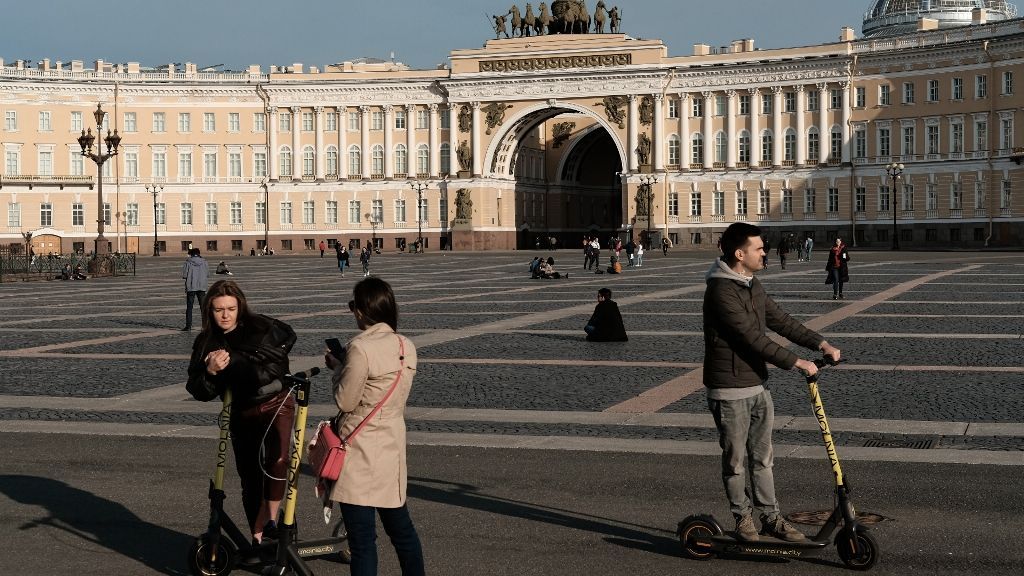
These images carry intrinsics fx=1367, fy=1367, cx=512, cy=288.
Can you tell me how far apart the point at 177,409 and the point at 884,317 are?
1580 cm

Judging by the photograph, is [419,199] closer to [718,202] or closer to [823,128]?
[718,202]

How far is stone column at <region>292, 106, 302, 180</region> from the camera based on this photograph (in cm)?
10103

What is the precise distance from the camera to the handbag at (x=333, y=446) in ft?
21.6

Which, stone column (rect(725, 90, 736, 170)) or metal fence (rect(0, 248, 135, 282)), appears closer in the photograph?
metal fence (rect(0, 248, 135, 282))

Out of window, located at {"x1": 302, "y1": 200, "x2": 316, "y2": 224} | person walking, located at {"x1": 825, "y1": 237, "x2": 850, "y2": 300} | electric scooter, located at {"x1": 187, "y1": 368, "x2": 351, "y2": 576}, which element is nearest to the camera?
electric scooter, located at {"x1": 187, "y1": 368, "x2": 351, "y2": 576}

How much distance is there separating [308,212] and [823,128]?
37712 mm

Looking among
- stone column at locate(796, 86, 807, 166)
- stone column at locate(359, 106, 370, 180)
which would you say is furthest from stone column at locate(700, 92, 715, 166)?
stone column at locate(359, 106, 370, 180)

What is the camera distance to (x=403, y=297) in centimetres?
3525

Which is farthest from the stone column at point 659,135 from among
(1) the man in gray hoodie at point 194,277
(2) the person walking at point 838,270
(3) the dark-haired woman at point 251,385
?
(3) the dark-haired woman at point 251,385

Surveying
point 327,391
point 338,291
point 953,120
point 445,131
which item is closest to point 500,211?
point 445,131

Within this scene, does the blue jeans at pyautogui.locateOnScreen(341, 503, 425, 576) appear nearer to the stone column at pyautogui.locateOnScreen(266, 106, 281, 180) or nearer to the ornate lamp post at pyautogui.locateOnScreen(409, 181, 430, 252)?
the ornate lamp post at pyautogui.locateOnScreen(409, 181, 430, 252)

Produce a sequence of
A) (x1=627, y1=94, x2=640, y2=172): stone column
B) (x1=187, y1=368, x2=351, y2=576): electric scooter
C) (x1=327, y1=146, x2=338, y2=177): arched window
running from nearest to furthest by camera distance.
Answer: (x1=187, y1=368, x2=351, y2=576): electric scooter
(x1=627, y1=94, x2=640, y2=172): stone column
(x1=327, y1=146, x2=338, y2=177): arched window

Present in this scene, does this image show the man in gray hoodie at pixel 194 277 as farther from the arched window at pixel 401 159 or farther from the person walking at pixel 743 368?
the arched window at pixel 401 159

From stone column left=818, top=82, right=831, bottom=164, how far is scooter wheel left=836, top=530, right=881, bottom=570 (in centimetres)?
8475
